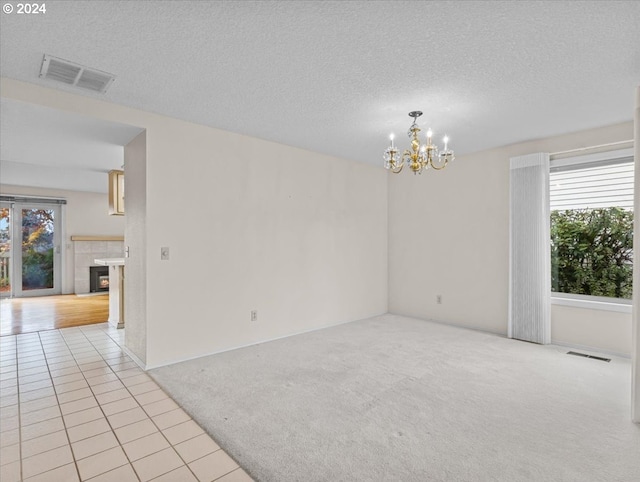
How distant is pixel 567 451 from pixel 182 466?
88.4 inches

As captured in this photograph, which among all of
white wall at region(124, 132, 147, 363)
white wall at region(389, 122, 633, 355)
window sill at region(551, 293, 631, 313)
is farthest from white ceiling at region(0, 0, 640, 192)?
window sill at region(551, 293, 631, 313)

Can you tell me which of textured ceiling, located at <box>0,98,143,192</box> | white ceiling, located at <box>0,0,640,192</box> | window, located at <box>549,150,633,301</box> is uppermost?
white ceiling, located at <box>0,0,640,192</box>

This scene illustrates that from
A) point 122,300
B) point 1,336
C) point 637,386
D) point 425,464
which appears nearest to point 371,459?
point 425,464

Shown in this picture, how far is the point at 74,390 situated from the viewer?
2795mm

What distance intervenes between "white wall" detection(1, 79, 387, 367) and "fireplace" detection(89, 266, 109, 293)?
5.58 meters

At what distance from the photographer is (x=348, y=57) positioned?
89.8 inches

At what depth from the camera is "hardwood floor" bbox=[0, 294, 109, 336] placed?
4.91 m

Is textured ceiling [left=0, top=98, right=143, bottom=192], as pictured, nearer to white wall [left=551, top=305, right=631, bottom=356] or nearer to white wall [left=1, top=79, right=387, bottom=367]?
white wall [left=1, top=79, right=387, bottom=367]

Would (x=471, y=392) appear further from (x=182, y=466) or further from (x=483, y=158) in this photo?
(x=483, y=158)

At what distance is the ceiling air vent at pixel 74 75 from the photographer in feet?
7.74

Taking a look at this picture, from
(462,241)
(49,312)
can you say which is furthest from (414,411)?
(49,312)

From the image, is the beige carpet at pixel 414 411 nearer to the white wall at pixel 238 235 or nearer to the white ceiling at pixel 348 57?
the white wall at pixel 238 235

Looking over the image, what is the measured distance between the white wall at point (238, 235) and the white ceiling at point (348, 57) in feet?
1.07

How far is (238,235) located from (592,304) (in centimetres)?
417
